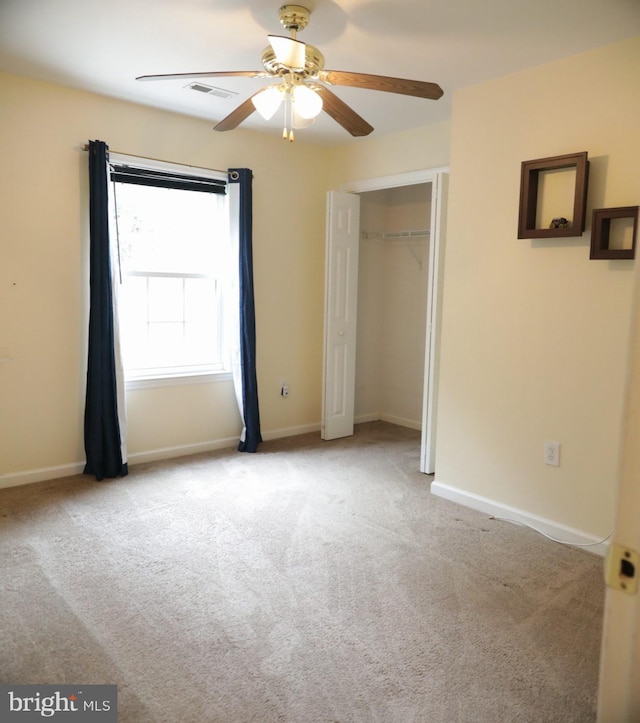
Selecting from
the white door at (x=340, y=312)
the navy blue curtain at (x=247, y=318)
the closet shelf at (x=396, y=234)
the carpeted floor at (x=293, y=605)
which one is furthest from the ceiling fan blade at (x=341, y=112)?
the closet shelf at (x=396, y=234)

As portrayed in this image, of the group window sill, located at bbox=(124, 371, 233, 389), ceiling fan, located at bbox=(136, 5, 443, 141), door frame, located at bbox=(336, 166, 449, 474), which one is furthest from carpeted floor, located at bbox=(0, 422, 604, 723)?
ceiling fan, located at bbox=(136, 5, 443, 141)

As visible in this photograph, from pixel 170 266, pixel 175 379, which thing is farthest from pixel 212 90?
pixel 175 379

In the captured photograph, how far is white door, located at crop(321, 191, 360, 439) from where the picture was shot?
4.68 metres

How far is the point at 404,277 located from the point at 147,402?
2.72 meters

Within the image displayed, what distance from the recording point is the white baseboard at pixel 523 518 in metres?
2.88

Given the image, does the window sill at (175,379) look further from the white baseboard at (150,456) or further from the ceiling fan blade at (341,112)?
the ceiling fan blade at (341,112)

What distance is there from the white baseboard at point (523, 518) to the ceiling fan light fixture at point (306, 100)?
2.41 metres

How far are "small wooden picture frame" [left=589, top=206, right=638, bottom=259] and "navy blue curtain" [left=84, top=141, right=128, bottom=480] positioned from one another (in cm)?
293

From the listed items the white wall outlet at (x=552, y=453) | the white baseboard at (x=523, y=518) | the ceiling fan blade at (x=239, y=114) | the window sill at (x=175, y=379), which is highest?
the ceiling fan blade at (x=239, y=114)

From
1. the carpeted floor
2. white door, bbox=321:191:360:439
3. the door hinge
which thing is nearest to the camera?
the door hinge

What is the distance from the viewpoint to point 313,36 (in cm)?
264

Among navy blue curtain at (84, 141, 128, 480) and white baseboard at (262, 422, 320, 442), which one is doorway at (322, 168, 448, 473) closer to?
white baseboard at (262, 422, 320, 442)

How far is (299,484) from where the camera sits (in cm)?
372

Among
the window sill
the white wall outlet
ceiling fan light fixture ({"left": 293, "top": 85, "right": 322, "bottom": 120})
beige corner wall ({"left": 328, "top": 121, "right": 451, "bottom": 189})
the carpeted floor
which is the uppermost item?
beige corner wall ({"left": 328, "top": 121, "right": 451, "bottom": 189})
